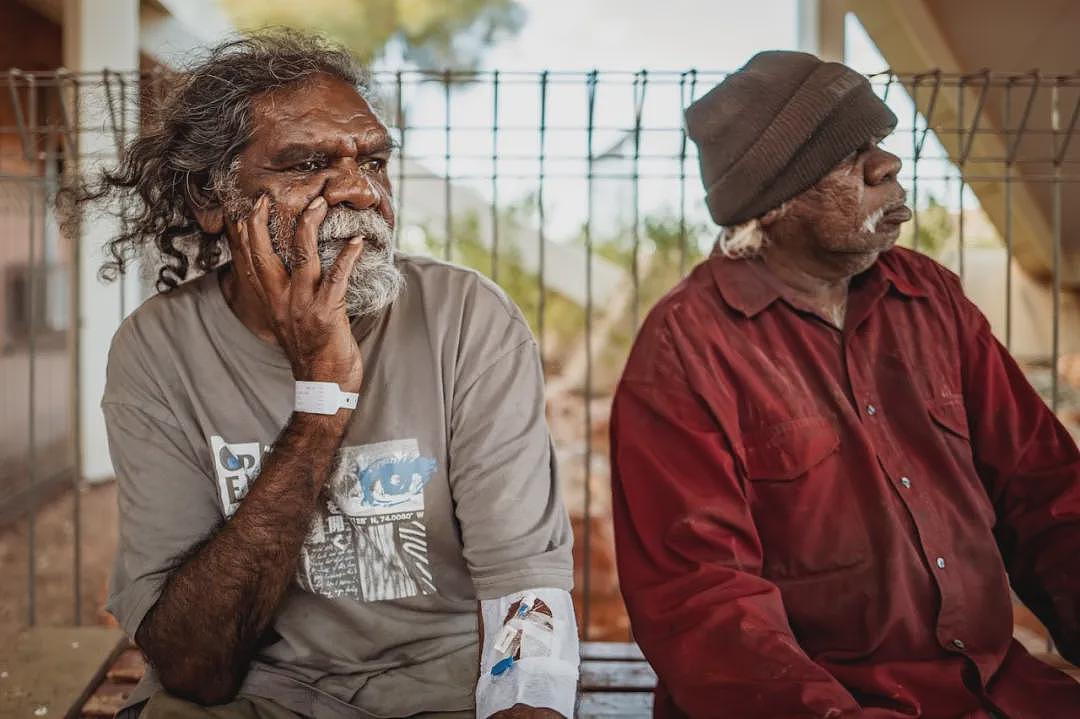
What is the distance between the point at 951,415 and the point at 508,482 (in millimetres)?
954

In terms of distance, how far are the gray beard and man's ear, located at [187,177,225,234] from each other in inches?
10.0

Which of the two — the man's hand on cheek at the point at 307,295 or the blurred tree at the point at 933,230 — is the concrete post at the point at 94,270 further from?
the blurred tree at the point at 933,230

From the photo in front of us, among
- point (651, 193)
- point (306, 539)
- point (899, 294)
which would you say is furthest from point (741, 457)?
point (651, 193)

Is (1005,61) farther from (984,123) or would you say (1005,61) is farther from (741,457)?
(741,457)

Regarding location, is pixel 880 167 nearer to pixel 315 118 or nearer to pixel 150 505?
pixel 315 118

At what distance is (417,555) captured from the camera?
2021 millimetres

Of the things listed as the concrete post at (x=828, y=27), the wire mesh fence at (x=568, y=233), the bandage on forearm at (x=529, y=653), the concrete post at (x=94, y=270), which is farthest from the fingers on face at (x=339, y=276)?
the concrete post at (x=828, y=27)

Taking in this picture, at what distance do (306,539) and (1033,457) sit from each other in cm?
154

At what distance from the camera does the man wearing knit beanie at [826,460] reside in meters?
1.92

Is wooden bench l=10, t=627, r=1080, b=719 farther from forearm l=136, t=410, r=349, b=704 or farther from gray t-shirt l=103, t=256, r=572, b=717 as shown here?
forearm l=136, t=410, r=349, b=704

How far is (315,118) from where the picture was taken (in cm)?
208

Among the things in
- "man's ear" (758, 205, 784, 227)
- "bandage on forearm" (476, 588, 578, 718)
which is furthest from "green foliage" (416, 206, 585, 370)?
"bandage on forearm" (476, 588, 578, 718)

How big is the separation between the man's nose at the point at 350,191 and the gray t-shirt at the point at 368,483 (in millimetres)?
260

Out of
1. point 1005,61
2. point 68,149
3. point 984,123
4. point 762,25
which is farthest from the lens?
point 762,25
